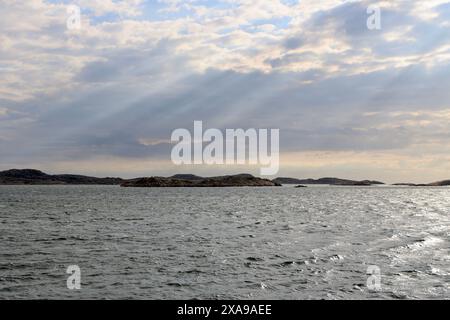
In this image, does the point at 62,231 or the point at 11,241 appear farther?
the point at 62,231

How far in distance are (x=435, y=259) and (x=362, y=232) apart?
60.2 feet

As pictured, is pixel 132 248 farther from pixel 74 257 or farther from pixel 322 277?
pixel 322 277

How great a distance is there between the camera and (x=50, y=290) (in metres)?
24.9

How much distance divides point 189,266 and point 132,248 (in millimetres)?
10143

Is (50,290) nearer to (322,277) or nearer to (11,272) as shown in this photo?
(11,272)

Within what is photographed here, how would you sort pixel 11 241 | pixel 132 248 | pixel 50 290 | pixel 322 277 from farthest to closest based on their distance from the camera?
pixel 11 241, pixel 132 248, pixel 322 277, pixel 50 290
